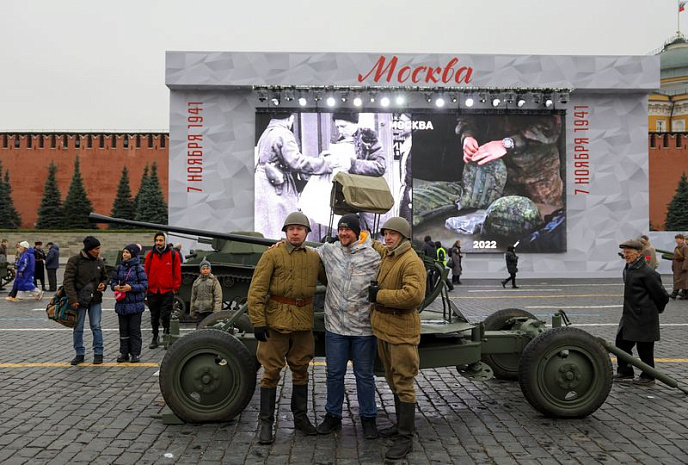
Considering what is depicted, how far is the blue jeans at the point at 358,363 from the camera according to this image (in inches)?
201

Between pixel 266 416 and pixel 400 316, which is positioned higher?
pixel 400 316

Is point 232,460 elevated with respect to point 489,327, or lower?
lower

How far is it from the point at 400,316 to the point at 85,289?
4.92 meters

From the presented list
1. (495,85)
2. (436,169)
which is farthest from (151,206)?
(495,85)

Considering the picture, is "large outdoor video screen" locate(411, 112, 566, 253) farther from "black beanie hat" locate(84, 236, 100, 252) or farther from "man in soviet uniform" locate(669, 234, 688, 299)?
"black beanie hat" locate(84, 236, 100, 252)

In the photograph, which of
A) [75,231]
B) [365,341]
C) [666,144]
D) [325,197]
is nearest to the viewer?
[365,341]

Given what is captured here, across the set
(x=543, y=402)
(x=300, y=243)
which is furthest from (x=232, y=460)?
(x=543, y=402)

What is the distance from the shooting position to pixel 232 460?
4590mm

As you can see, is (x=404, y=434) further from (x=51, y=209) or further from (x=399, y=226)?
(x=51, y=209)

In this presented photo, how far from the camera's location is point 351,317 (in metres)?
5.05

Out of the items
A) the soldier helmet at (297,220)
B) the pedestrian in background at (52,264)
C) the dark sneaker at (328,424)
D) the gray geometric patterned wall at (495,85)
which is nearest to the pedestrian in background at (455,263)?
the gray geometric patterned wall at (495,85)

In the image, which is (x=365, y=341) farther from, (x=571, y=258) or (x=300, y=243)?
(x=571, y=258)

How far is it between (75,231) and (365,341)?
40201mm

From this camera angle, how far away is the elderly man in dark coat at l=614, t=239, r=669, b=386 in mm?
6871
